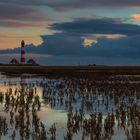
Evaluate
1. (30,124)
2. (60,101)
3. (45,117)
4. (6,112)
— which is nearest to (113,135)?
(30,124)

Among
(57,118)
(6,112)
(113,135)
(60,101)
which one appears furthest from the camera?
(60,101)

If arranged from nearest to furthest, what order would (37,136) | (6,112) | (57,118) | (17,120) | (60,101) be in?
(37,136)
(17,120)
(57,118)
(6,112)
(60,101)

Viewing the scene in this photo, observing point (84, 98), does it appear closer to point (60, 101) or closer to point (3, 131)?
point (60, 101)

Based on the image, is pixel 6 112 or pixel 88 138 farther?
pixel 6 112

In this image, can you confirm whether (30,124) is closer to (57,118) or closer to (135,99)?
(57,118)

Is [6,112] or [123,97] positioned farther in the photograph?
[123,97]

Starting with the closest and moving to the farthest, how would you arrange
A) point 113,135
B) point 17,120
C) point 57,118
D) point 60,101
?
point 113,135
point 17,120
point 57,118
point 60,101

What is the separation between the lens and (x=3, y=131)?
13.9 metres

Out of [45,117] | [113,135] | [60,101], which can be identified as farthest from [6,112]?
[113,135]

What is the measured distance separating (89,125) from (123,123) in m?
2.14

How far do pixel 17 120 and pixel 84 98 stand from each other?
10.2m

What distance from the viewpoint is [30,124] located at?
15.6 m

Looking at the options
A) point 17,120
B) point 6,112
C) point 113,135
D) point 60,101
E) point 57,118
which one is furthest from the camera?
point 60,101

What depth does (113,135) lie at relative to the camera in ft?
45.0
